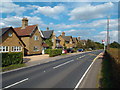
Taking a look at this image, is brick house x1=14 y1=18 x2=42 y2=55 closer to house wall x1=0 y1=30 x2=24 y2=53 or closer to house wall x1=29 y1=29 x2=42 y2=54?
house wall x1=29 y1=29 x2=42 y2=54

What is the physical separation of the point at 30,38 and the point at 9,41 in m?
7.86

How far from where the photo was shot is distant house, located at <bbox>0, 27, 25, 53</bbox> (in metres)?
24.1

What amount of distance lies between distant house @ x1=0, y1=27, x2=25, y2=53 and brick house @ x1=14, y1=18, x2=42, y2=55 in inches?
167

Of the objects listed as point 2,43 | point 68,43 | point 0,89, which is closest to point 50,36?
point 2,43

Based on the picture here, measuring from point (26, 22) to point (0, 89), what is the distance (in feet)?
108

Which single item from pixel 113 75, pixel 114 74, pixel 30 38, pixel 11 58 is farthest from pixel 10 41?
pixel 114 74

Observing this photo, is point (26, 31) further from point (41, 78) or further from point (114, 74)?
point (114, 74)

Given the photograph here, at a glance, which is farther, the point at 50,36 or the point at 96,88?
the point at 50,36

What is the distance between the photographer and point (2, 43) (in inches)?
941

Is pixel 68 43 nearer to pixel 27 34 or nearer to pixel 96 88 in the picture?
pixel 27 34

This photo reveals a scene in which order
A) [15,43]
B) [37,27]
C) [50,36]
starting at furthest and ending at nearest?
[50,36] → [37,27] → [15,43]

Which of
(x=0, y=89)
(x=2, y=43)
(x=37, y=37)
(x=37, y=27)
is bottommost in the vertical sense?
(x=0, y=89)

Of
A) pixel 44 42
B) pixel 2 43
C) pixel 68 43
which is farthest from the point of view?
pixel 68 43

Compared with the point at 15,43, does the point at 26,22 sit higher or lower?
higher
